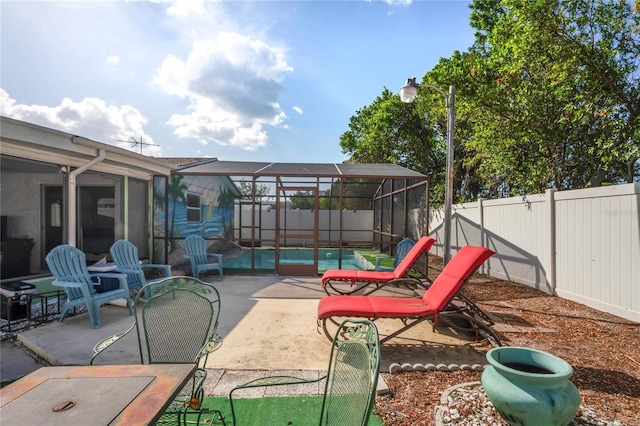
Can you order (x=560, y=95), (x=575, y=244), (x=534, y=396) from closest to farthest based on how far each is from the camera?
(x=534, y=396) < (x=575, y=244) < (x=560, y=95)

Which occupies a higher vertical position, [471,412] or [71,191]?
[71,191]

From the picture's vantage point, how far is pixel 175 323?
2.19 metres

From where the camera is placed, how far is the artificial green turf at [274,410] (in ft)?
7.03

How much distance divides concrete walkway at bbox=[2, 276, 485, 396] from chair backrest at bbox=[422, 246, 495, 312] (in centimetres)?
56

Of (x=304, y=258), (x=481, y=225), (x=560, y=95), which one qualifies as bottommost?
(x=304, y=258)

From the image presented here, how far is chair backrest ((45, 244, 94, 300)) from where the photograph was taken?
4.00 meters

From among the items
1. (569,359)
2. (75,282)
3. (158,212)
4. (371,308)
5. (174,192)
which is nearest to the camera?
(569,359)

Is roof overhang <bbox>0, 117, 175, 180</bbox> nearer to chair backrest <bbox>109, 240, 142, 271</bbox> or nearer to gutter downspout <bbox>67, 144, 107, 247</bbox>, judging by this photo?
gutter downspout <bbox>67, 144, 107, 247</bbox>

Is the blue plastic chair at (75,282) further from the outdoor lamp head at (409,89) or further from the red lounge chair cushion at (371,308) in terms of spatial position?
the outdoor lamp head at (409,89)

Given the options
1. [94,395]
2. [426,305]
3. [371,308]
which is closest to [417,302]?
[426,305]

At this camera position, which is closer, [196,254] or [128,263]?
[128,263]

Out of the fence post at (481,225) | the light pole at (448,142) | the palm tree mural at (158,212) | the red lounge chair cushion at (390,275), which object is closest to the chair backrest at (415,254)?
the red lounge chair cushion at (390,275)

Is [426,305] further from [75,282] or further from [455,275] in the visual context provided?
[75,282]

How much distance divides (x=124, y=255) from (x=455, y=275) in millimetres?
5167
